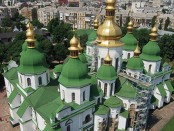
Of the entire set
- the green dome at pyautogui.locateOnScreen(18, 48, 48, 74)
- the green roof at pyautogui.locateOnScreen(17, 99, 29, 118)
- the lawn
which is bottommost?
the lawn

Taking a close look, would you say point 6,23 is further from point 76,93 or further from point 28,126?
point 76,93

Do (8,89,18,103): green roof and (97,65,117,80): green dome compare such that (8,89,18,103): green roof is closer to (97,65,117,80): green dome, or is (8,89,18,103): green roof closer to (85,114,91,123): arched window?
(85,114,91,123): arched window

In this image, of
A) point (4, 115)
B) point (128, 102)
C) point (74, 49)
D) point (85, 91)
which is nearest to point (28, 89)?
point (85, 91)

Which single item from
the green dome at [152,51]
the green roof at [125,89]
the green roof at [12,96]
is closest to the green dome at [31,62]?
the green roof at [12,96]

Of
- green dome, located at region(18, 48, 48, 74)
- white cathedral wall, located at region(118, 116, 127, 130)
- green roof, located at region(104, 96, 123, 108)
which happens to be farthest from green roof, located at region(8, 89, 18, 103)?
white cathedral wall, located at region(118, 116, 127, 130)

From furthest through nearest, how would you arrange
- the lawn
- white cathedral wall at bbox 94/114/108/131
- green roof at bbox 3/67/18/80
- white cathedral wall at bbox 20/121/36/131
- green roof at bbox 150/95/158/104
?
green roof at bbox 150/95/158/104
green roof at bbox 3/67/18/80
the lawn
white cathedral wall at bbox 20/121/36/131
white cathedral wall at bbox 94/114/108/131
